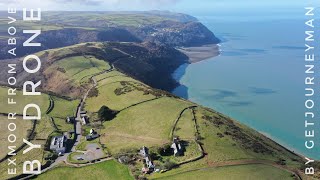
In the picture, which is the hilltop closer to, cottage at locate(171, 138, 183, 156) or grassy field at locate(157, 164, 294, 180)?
grassy field at locate(157, 164, 294, 180)

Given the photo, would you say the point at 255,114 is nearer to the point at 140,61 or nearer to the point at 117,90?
the point at 117,90

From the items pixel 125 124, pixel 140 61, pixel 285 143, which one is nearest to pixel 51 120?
pixel 125 124

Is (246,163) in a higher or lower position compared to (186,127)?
lower

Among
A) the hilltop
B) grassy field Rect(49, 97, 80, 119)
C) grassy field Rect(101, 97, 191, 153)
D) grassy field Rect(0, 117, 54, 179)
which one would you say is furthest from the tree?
grassy field Rect(0, 117, 54, 179)

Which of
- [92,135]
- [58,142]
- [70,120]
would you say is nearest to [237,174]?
[92,135]

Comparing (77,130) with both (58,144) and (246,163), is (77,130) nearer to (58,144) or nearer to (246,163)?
(58,144)

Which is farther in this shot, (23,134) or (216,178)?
(23,134)
